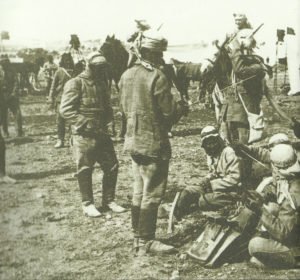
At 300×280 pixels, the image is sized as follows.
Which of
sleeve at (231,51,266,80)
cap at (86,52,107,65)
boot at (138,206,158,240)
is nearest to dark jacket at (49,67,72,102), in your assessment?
A: cap at (86,52,107,65)

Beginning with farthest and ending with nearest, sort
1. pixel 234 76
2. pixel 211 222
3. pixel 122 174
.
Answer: pixel 122 174
pixel 234 76
pixel 211 222

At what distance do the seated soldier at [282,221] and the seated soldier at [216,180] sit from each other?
1.59 feet

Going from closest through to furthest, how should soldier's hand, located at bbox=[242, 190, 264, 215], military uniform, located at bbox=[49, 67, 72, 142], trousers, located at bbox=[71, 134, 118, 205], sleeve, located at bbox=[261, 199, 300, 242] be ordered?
sleeve, located at bbox=[261, 199, 300, 242] → soldier's hand, located at bbox=[242, 190, 264, 215] → trousers, located at bbox=[71, 134, 118, 205] → military uniform, located at bbox=[49, 67, 72, 142]

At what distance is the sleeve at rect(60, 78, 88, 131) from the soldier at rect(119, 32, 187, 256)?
34.3 inches

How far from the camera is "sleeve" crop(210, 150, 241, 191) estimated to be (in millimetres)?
4125

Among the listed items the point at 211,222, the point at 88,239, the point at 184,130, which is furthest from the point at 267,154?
the point at 184,130

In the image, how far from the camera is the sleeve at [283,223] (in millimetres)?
3512

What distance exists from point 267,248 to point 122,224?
1499 millimetres

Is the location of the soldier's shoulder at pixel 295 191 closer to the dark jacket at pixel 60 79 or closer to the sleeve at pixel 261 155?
the sleeve at pixel 261 155

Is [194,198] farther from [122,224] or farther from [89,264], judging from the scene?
[89,264]

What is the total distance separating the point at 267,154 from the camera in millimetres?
4887

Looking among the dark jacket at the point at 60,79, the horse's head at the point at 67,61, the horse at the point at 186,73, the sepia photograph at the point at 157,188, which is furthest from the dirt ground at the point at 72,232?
the horse at the point at 186,73

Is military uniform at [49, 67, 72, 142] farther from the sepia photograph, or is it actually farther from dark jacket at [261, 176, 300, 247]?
dark jacket at [261, 176, 300, 247]

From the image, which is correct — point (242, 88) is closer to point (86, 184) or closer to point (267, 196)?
point (267, 196)
